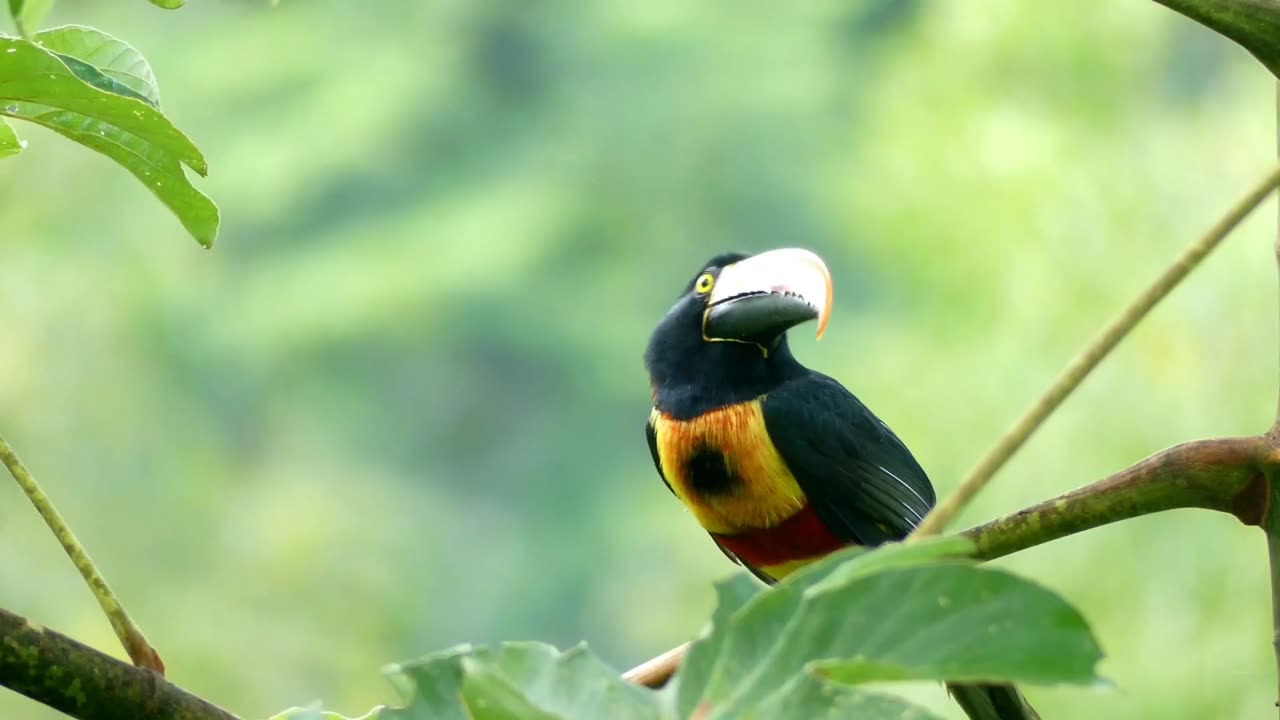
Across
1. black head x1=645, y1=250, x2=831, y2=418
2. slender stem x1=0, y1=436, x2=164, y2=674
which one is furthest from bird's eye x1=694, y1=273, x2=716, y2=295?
slender stem x1=0, y1=436, x2=164, y2=674

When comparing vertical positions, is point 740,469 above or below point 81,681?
above

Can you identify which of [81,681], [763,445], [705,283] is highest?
[705,283]

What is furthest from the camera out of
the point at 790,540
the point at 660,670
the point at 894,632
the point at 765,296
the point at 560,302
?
the point at 560,302

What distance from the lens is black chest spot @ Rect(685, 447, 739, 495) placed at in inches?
82.7

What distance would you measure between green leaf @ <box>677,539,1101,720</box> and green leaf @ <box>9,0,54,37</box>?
0.52 meters

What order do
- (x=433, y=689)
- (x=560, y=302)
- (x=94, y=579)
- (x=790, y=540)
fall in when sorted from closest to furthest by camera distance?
(x=433, y=689) < (x=94, y=579) < (x=790, y=540) < (x=560, y=302)

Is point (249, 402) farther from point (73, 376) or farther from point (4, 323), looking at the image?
point (4, 323)

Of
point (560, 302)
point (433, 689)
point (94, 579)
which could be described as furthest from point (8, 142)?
point (560, 302)

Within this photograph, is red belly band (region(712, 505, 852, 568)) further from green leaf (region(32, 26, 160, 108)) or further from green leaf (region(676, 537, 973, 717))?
green leaf (region(676, 537, 973, 717))

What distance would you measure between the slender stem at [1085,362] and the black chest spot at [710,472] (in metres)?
1.36

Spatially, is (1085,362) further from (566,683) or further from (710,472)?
(710,472)

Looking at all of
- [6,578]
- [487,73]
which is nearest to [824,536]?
[6,578]

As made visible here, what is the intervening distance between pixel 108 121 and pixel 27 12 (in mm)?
77

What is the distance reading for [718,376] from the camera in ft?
7.17
